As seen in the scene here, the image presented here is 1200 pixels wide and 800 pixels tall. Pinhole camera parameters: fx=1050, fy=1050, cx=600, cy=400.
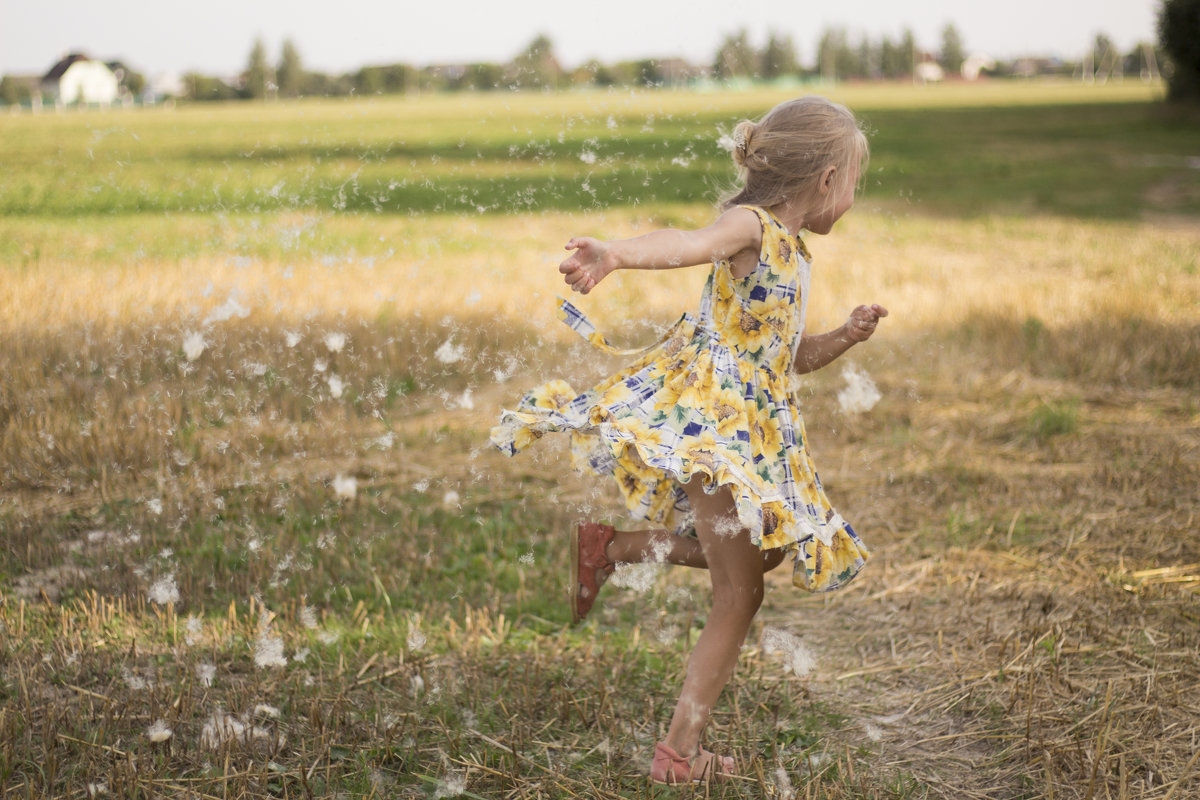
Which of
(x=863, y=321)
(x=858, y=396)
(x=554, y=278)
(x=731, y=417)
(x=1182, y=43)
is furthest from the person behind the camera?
(x=1182, y=43)

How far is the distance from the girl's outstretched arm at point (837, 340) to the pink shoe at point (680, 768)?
119 cm

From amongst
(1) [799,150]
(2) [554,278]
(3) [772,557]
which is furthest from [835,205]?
(2) [554,278]

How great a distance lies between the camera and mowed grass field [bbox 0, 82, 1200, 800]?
3066mm

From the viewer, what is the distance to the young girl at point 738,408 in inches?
109

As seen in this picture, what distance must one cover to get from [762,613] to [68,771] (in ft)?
8.12

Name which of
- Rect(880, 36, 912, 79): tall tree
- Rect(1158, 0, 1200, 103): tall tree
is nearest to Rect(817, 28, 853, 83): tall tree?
Rect(880, 36, 912, 79): tall tree

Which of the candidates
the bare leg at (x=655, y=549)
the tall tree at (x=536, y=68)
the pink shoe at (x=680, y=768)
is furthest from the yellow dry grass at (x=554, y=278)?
the pink shoe at (x=680, y=768)

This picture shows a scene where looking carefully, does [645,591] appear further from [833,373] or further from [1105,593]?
[833,373]

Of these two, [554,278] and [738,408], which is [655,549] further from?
[554,278]

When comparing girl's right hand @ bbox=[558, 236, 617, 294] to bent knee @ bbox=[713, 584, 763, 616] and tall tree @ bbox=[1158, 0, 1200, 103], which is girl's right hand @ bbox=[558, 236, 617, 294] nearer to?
bent knee @ bbox=[713, 584, 763, 616]

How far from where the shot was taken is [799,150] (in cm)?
296

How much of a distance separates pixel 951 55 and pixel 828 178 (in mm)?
116470

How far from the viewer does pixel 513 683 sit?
11.3 feet

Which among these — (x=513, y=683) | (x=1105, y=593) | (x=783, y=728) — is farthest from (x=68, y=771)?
(x=1105, y=593)
